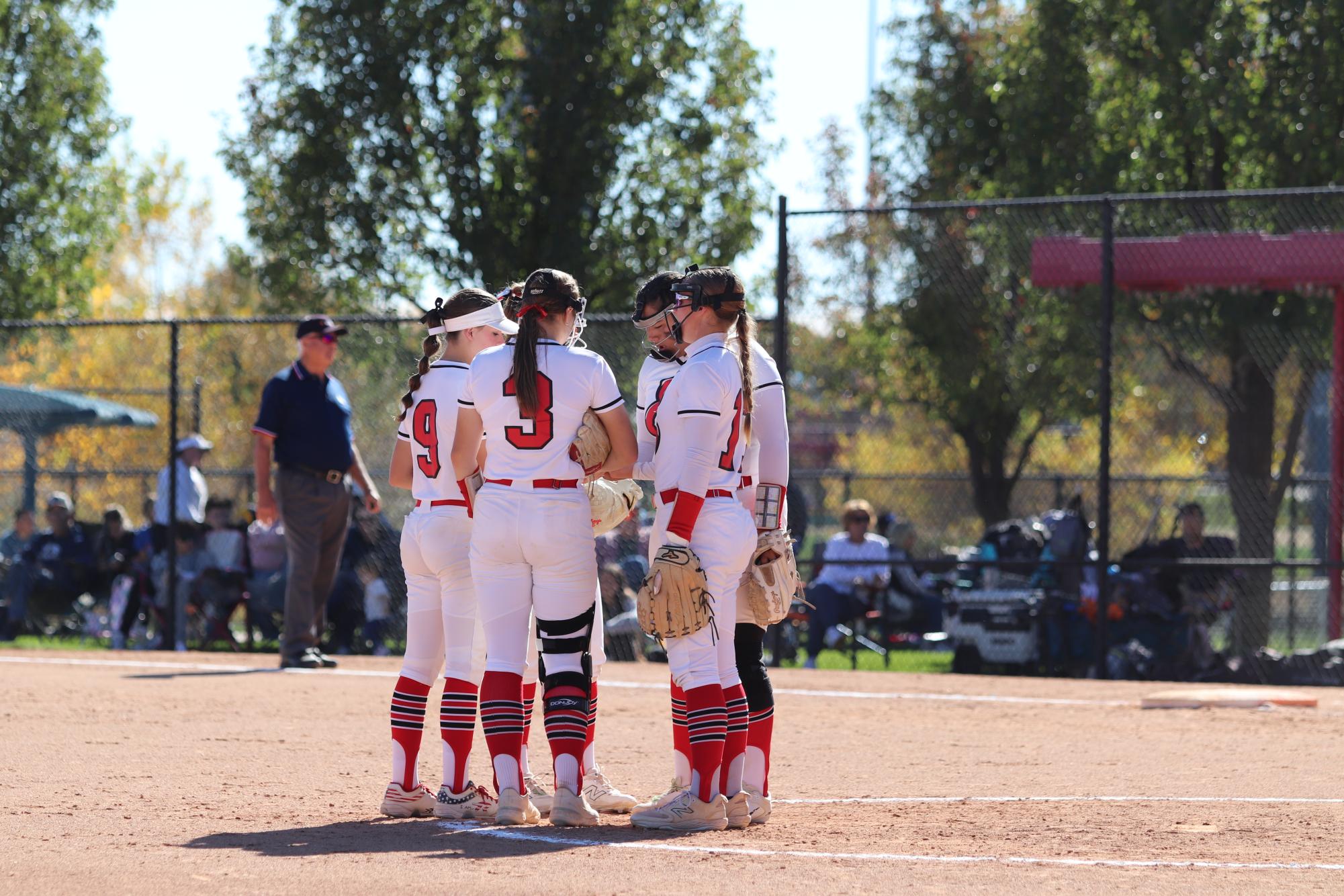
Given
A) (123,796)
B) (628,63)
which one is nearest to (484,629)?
(123,796)

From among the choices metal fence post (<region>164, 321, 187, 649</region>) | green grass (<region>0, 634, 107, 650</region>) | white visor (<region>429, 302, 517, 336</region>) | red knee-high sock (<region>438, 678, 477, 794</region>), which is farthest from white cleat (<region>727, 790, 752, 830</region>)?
green grass (<region>0, 634, 107, 650</region>)

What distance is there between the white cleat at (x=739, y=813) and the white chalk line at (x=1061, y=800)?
24.7 inches

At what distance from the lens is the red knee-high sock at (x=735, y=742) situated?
586 cm

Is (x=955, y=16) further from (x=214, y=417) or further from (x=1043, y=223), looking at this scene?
(x=214, y=417)

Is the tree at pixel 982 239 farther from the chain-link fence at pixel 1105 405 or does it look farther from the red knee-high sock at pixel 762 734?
the red knee-high sock at pixel 762 734

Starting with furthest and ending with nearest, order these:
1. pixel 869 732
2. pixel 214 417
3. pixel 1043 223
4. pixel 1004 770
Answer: pixel 214 417 < pixel 1043 223 < pixel 869 732 < pixel 1004 770

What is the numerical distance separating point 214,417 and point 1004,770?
18173 mm

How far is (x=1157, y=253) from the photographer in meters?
12.6

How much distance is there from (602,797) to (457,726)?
594mm

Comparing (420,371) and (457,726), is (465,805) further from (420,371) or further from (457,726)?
(420,371)

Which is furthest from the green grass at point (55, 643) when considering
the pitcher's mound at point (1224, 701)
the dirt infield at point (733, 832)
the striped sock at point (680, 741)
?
the striped sock at point (680, 741)

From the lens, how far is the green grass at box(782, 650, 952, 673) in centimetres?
1360

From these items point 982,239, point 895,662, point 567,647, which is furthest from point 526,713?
point 982,239

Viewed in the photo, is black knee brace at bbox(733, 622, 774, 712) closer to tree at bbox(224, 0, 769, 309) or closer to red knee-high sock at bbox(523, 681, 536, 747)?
red knee-high sock at bbox(523, 681, 536, 747)
